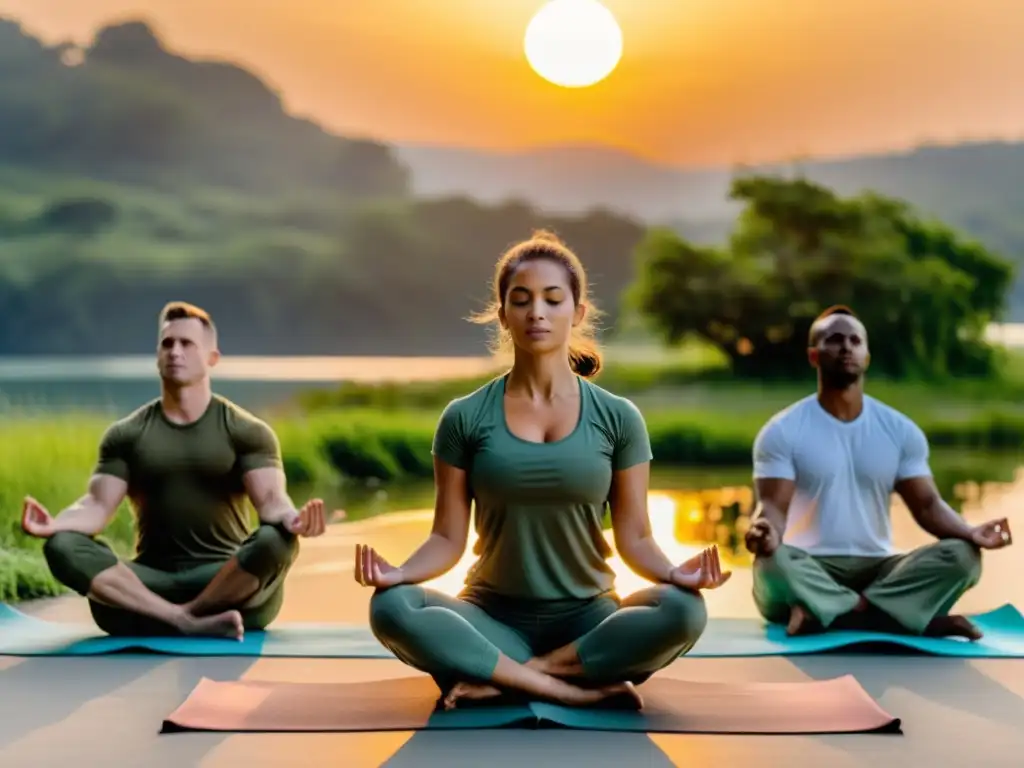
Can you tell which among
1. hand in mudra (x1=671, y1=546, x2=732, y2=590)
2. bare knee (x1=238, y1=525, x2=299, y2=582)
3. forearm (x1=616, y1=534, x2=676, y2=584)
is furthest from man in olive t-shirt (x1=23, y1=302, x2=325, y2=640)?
hand in mudra (x1=671, y1=546, x2=732, y2=590)

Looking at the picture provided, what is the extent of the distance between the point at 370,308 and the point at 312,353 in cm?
80

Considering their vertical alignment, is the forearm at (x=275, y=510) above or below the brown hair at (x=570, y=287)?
below

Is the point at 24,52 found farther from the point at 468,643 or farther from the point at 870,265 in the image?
the point at 468,643

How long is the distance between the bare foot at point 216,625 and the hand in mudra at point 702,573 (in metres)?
1.60

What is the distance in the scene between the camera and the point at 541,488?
3.50m

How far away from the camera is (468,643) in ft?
11.1

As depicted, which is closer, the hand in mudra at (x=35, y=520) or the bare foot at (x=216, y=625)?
the hand in mudra at (x=35, y=520)

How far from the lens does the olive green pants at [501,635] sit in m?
3.35

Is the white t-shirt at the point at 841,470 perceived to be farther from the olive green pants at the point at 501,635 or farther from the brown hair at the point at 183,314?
the brown hair at the point at 183,314

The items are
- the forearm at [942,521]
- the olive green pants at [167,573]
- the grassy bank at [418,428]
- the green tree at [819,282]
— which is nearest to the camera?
the olive green pants at [167,573]

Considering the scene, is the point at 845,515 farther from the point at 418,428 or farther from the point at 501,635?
the point at 418,428

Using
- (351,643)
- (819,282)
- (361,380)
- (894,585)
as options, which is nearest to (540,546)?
(351,643)

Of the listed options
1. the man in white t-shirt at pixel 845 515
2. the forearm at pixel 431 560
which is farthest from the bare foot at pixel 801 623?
the forearm at pixel 431 560

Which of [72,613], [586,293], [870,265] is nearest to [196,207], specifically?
[870,265]
